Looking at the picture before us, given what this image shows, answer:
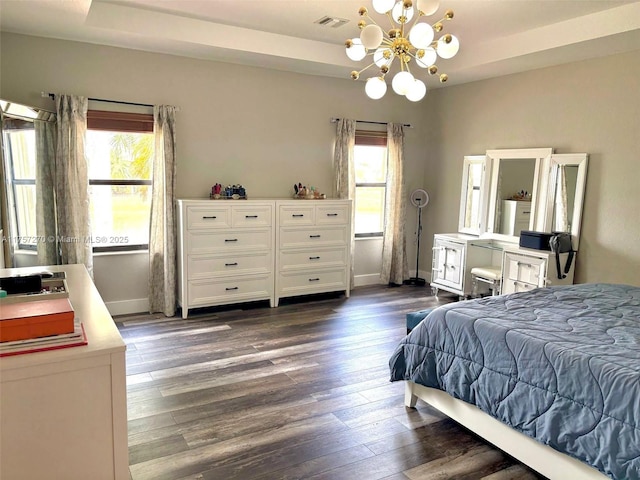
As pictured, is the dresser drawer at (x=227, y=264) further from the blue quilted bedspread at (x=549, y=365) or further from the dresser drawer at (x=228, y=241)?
the blue quilted bedspread at (x=549, y=365)

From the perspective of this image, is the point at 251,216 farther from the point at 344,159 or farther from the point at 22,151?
the point at 22,151

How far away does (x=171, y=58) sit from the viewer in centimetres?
471

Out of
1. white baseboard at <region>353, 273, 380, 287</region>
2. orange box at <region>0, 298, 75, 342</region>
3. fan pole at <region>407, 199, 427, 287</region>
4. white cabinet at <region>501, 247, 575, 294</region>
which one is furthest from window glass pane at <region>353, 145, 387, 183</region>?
orange box at <region>0, 298, 75, 342</region>

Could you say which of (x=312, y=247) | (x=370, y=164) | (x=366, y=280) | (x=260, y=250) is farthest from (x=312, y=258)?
Answer: (x=370, y=164)

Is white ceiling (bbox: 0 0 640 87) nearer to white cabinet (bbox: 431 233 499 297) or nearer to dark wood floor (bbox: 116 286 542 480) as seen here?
white cabinet (bbox: 431 233 499 297)

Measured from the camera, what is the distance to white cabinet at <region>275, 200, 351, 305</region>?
5.15 metres

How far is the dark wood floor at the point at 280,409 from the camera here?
2.41 m

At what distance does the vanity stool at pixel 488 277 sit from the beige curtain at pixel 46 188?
4.30 m

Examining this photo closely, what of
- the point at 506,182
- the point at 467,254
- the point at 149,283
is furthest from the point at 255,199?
the point at 506,182

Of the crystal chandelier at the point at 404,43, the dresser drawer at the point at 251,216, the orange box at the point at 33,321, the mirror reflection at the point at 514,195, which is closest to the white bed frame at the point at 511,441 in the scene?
the crystal chandelier at the point at 404,43

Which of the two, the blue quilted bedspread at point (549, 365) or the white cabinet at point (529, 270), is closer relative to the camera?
the blue quilted bedspread at point (549, 365)

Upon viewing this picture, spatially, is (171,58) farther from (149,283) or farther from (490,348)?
(490,348)

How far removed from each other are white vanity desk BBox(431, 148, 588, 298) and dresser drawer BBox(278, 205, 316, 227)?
1641mm

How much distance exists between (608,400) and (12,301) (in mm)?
2387
